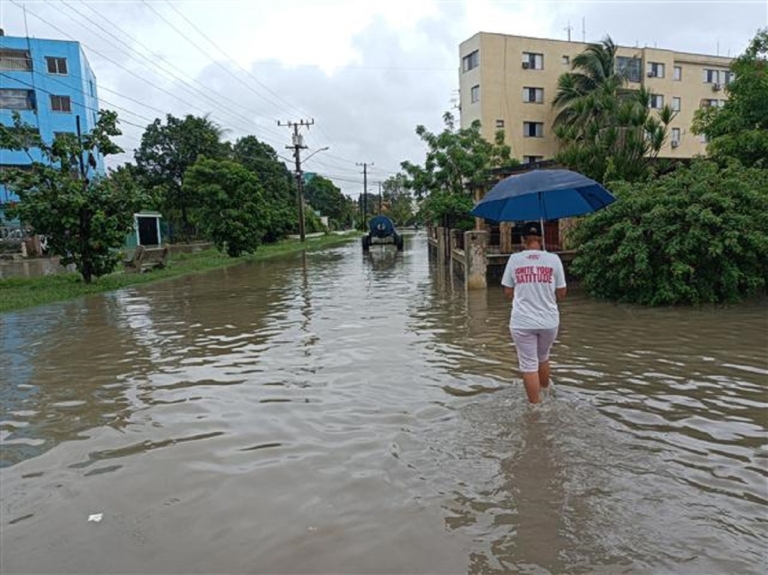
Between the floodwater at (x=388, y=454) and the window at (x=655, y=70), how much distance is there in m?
35.5

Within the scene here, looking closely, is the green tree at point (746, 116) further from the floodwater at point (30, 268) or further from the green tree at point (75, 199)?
the floodwater at point (30, 268)

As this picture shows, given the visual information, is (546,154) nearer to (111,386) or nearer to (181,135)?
(181,135)

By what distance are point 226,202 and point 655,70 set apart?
100ft

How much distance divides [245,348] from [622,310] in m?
6.75

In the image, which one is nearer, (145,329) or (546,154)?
(145,329)

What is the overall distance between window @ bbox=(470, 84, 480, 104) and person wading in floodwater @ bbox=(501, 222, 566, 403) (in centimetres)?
3228

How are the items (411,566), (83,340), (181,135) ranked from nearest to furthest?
(411,566)
(83,340)
(181,135)

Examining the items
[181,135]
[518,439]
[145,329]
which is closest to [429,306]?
[145,329]

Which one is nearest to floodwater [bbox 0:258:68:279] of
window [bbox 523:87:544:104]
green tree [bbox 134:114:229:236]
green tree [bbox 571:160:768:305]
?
green tree [bbox 134:114:229:236]

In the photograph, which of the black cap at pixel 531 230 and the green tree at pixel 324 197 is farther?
the green tree at pixel 324 197

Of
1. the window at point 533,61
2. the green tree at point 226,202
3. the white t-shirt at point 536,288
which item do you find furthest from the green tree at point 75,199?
the window at point 533,61

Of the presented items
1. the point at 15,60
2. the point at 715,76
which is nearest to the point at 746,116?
the point at 715,76

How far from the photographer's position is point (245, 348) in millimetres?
8219

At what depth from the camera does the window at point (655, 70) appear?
38.0 meters
